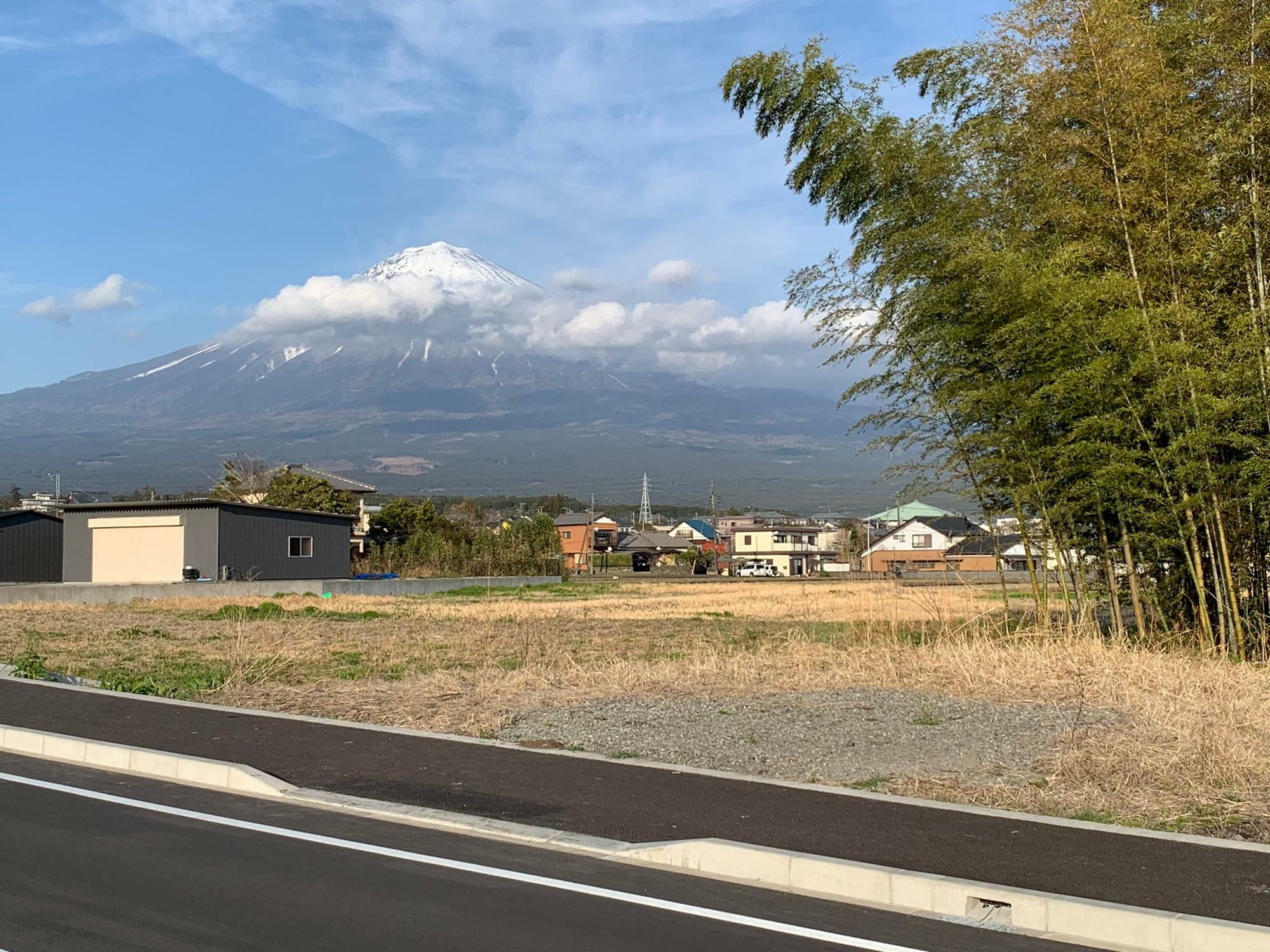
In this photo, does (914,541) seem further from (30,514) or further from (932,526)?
(30,514)

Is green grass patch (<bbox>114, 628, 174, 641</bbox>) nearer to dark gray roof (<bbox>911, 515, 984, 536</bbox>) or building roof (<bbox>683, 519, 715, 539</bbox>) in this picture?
dark gray roof (<bbox>911, 515, 984, 536</bbox>)

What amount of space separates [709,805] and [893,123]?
31.9 ft

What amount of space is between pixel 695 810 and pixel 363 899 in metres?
2.32

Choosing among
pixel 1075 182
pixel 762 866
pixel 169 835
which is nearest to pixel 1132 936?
→ pixel 762 866

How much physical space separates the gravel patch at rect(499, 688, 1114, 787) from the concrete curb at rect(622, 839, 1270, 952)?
7.19 ft

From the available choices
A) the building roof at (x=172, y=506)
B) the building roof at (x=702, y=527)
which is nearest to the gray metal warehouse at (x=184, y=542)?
the building roof at (x=172, y=506)

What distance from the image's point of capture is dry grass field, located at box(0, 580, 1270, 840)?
25.3ft

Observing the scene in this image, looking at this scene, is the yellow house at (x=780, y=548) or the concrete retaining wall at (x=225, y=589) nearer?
the concrete retaining wall at (x=225, y=589)

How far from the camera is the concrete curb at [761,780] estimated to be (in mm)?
6391

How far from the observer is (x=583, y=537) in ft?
351

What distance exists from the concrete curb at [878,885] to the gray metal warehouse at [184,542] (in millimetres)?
36895

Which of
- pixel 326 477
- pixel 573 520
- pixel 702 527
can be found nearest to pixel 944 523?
pixel 573 520

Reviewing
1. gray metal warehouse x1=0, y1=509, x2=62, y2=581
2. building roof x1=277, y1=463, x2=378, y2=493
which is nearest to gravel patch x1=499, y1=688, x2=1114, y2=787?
gray metal warehouse x1=0, y1=509, x2=62, y2=581

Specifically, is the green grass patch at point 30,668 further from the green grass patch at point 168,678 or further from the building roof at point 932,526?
the building roof at point 932,526
